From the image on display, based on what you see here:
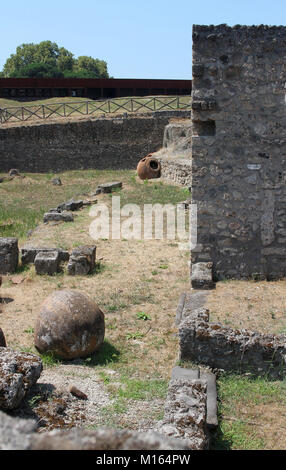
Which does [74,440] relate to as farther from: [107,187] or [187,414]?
[107,187]

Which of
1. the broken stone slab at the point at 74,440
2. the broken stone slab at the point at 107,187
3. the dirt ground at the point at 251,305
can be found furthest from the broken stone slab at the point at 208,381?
the broken stone slab at the point at 107,187

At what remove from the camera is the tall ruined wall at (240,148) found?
793 centimetres

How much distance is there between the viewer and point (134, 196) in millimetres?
17828

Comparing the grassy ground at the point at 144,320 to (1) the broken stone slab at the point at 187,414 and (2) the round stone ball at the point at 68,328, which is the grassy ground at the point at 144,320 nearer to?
(2) the round stone ball at the point at 68,328

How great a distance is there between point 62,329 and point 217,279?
3460 millimetres

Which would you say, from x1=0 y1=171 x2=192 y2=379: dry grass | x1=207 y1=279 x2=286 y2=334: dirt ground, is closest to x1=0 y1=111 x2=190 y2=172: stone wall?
x1=0 y1=171 x2=192 y2=379: dry grass

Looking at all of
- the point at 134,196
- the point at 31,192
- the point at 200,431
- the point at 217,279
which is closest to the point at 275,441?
the point at 200,431

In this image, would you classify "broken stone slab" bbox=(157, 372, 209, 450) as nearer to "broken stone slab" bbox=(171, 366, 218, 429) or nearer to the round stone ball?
"broken stone slab" bbox=(171, 366, 218, 429)

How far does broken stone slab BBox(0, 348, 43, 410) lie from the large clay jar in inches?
702

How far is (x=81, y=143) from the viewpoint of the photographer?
29281mm

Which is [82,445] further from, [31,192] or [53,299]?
[31,192]

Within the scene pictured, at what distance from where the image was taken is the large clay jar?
885 inches

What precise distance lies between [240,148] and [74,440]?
690 centimetres

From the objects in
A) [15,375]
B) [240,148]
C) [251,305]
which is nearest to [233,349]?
[251,305]
